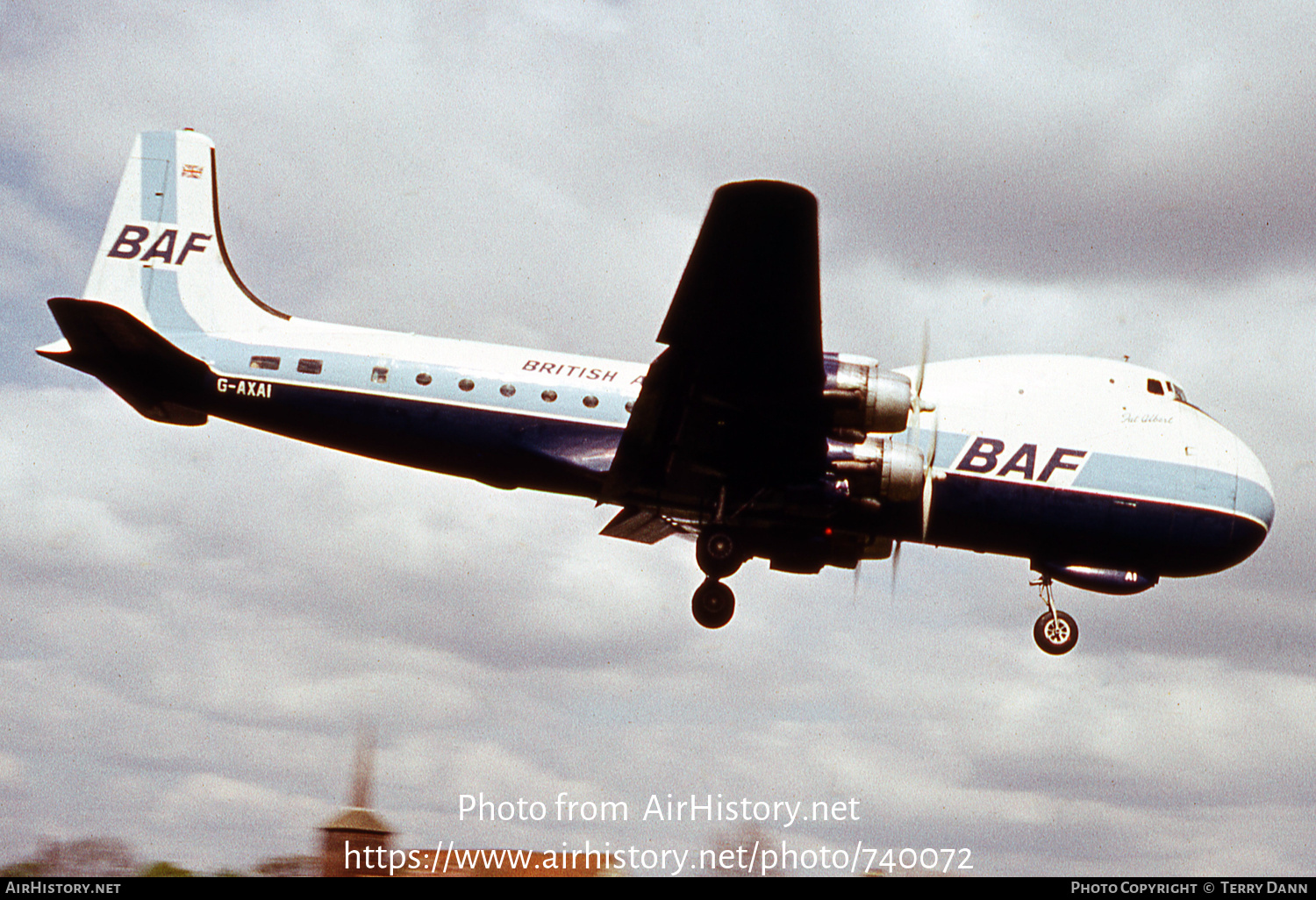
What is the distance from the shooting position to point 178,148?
79.6 ft

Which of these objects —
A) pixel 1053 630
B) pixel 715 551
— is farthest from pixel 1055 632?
pixel 715 551

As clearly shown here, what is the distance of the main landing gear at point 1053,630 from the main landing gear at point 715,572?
573cm

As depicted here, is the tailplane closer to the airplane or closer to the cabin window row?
the airplane

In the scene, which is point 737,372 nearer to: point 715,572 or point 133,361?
point 715,572

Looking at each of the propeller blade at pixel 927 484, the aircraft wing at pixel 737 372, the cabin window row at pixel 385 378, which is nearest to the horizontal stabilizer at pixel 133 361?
the cabin window row at pixel 385 378

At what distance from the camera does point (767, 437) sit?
18859 mm

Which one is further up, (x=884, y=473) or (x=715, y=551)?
(x=884, y=473)

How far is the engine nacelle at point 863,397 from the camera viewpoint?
1834 centimetres

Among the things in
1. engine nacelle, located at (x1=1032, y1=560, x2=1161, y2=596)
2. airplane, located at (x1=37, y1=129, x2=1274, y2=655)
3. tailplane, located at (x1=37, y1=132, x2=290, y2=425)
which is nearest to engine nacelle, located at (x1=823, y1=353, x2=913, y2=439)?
airplane, located at (x1=37, y1=129, x2=1274, y2=655)

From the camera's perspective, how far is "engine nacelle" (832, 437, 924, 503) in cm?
1925

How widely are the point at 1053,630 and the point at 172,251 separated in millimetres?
18066

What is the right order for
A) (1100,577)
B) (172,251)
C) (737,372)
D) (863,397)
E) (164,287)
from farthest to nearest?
1. (172,251)
2. (164,287)
3. (1100,577)
4. (863,397)
5. (737,372)

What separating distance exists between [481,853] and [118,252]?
13.8 meters

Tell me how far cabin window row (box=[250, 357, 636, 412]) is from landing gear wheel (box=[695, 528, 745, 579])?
99.1 inches
